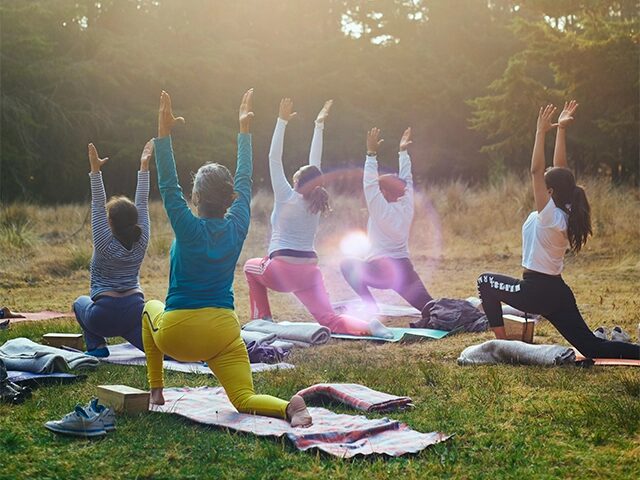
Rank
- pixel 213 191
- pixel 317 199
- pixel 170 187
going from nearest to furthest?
pixel 170 187 < pixel 213 191 < pixel 317 199

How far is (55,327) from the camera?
6.94 metres

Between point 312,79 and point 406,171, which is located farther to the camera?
point 312,79

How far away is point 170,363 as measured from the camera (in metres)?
5.42

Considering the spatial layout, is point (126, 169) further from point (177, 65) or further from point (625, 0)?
point (625, 0)

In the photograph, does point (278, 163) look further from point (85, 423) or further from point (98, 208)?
point (85, 423)

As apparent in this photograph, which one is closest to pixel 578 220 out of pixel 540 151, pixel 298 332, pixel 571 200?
pixel 571 200

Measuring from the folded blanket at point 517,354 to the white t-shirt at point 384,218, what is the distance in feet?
6.91

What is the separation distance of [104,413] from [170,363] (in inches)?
67.9

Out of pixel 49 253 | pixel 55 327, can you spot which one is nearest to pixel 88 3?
pixel 49 253

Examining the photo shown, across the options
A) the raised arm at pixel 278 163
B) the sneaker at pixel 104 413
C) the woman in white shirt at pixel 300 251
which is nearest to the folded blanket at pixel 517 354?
the woman in white shirt at pixel 300 251

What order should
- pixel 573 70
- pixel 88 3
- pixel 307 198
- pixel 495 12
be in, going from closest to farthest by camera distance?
1. pixel 307 198
2. pixel 573 70
3. pixel 88 3
4. pixel 495 12

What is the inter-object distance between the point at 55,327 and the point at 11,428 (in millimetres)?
3281

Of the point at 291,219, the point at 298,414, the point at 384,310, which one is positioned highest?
the point at 291,219

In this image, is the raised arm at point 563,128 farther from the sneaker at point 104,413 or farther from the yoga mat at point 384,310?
the sneaker at point 104,413
